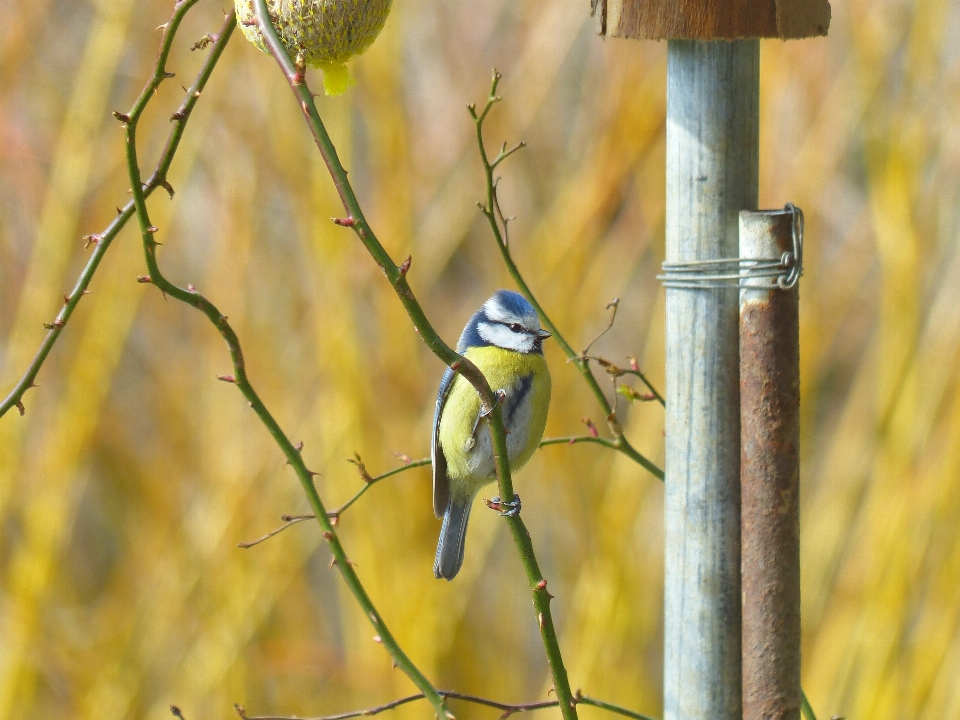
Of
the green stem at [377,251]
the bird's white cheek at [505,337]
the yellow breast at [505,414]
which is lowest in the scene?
the green stem at [377,251]

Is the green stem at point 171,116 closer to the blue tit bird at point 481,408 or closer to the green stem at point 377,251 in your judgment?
the green stem at point 377,251

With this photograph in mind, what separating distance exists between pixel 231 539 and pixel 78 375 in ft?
1.21

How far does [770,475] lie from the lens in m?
0.69

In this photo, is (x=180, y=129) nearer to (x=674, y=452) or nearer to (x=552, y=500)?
(x=674, y=452)

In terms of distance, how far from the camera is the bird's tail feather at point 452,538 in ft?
2.67

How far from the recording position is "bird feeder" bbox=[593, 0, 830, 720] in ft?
2.24

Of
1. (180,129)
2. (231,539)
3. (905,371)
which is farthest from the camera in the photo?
(231,539)

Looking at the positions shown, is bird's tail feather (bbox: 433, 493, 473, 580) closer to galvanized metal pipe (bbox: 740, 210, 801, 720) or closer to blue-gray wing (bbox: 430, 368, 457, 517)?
blue-gray wing (bbox: 430, 368, 457, 517)

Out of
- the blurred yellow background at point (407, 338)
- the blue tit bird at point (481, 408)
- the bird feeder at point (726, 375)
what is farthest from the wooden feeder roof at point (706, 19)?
the blurred yellow background at point (407, 338)

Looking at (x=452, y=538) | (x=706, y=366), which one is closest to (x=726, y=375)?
(x=706, y=366)

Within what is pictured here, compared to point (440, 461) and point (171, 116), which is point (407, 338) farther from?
point (171, 116)

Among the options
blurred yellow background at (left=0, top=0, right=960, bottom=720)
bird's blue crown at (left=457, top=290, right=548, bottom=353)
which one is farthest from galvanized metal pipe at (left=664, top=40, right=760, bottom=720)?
blurred yellow background at (left=0, top=0, right=960, bottom=720)

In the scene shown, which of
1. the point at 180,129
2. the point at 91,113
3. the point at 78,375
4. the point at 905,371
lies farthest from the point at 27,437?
the point at 905,371

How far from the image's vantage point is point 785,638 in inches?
27.4
